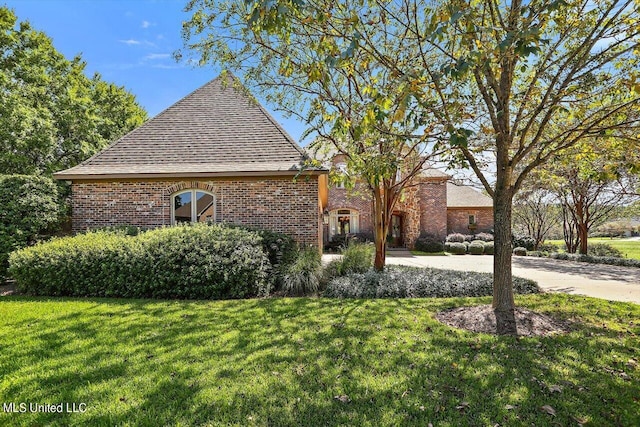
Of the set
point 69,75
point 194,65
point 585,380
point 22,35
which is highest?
point 22,35

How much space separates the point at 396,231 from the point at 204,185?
56.7ft

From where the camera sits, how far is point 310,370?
362 centimetres

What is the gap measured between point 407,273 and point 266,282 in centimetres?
396

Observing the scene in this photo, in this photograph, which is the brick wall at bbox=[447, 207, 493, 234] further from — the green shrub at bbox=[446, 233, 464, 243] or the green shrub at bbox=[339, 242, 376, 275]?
the green shrub at bbox=[339, 242, 376, 275]

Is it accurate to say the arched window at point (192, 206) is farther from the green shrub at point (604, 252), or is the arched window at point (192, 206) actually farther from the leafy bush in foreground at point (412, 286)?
the green shrub at point (604, 252)

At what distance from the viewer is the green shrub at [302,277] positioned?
25.9 ft

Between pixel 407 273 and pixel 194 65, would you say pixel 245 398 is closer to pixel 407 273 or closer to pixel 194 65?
pixel 407 273

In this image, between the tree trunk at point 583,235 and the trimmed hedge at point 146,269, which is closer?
the trimmed hedge at point 146,269

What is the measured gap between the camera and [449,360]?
3893 millimetres

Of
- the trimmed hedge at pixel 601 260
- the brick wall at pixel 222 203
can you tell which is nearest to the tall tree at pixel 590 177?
the trimmed hedge at pixel 601 260

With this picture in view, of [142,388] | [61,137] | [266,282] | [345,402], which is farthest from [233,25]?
[61,137]

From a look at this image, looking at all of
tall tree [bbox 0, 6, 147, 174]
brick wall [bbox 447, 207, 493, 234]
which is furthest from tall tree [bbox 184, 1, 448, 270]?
brick wall [bbox 447, 207, 493, 234]

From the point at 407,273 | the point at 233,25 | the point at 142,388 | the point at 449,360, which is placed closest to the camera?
the point at 142,388

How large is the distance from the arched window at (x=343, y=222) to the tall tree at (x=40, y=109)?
14.7 metres
